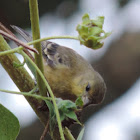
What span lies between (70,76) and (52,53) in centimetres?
20

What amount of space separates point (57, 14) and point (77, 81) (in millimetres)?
1329

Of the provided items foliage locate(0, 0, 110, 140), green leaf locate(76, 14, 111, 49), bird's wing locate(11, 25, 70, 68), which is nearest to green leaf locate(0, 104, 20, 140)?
foliage locate(0, 0, 110, 140)

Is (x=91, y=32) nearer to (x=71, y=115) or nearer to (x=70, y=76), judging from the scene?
(x=71, y=115)

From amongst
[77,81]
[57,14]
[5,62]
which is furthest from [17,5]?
[5,62]

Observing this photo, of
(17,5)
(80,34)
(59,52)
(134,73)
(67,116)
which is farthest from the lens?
(17,5)

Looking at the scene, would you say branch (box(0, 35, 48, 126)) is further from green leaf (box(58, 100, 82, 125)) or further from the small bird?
the small bird

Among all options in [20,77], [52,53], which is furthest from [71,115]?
[52,53]

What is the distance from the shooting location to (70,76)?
6.51ft

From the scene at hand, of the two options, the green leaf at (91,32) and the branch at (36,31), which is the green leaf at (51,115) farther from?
the green leaf at (91,32)

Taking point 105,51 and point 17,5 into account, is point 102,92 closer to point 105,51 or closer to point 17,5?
point 105,51

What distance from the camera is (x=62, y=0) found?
3305 mm

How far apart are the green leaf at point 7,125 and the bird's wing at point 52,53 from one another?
107 cm

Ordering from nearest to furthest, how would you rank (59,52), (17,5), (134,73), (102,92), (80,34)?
1. (80,34)
2. (102,92)
3. (59,52)
4. (134,73)
5. (17,5)

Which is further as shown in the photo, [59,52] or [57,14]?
[57,14]
